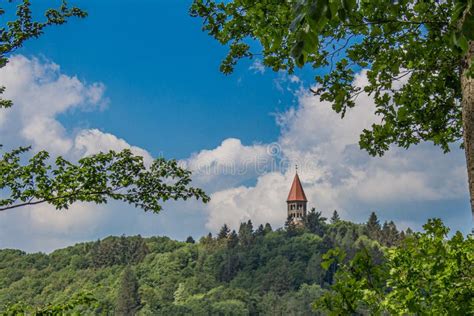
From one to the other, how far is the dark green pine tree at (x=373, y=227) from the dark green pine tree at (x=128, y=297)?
241 feet

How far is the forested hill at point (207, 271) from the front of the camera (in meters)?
142

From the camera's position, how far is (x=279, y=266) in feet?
527

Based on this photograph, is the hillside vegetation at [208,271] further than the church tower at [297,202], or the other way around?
the church tower at [297,202]

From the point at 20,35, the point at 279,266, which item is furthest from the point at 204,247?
the point at 20,35

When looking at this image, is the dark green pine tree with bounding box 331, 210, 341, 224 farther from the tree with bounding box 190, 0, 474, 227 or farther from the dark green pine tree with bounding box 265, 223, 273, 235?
the tree with bounding box 190, 0, 474, 227

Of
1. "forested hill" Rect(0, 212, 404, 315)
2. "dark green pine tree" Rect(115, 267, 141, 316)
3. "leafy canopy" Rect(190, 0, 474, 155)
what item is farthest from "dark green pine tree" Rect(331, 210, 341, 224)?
"leafy canopy" Rect(190, 0, 474, 155)

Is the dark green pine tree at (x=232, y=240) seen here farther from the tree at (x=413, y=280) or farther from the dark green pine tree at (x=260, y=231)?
the tree at (x=413, y=280)

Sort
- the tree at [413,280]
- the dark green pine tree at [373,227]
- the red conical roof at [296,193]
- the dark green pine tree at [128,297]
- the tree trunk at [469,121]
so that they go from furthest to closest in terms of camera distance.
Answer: the red conical roof at [296,193], the dark green pine tree at [373,227], the dark green pine tree at [128,297], the tree trunk at [469,121], the tree at [413,280]

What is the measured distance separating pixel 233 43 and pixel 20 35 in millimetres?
5727

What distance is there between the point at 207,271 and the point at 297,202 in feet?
131

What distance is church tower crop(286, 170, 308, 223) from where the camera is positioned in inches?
7269

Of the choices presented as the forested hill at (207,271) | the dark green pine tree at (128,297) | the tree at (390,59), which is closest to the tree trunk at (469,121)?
the tree at (390,59)

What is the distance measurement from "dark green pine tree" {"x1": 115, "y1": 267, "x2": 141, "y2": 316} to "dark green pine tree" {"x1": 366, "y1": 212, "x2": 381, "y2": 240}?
73.5m

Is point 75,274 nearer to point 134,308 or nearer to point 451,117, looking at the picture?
point 134,308
